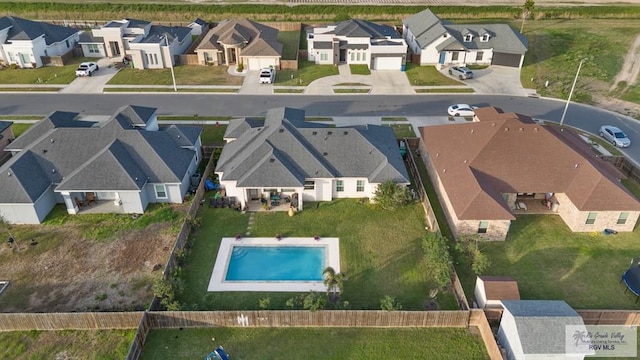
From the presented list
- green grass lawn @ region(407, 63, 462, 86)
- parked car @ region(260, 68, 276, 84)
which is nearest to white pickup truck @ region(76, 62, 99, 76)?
parked car @ region(260, 68, 276, 84)

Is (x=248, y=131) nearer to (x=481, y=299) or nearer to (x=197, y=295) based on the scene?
(x=197, y=295)

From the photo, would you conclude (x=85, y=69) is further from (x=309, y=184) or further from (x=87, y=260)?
(x=309, y=184)

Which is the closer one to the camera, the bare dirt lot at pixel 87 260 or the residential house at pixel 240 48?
the bare dirt lot at pixel 87 260

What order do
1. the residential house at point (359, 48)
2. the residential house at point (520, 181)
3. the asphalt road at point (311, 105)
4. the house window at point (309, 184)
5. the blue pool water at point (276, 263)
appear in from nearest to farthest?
the blue pool water at point (276, 263) → the residential house at point (520, 181) → the house window at point (309, 184) → the asphalt road at point (311, 105) → the residential house at point (359, 48)

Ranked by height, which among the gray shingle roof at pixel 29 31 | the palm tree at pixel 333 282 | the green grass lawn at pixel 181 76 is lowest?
the palm tree at pixel 333 282

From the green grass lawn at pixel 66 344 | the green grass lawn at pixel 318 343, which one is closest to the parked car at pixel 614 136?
the green grass lawn at pixel 318 343

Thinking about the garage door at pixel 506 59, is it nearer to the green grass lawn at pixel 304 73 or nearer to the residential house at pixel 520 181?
the green grass lawn at pixel 304 73

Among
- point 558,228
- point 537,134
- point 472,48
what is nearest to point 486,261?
point 558,228

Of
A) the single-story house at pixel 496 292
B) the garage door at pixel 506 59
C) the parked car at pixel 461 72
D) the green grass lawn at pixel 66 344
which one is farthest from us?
the garage door at pixel 506 59

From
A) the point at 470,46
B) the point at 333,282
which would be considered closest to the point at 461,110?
the point at 470,46
